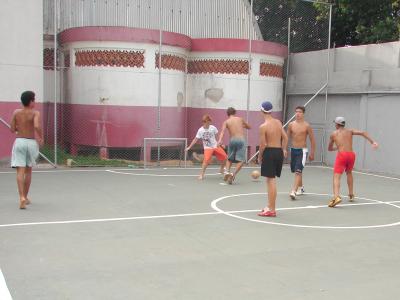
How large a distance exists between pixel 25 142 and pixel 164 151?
812 cm

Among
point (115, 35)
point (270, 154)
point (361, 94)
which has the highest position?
point (115, 35)

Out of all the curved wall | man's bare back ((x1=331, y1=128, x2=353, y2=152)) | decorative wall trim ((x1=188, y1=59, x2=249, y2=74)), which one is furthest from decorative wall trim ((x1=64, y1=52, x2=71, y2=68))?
man's bare back ((x1=331, y1=128, x2=353, y2=152))

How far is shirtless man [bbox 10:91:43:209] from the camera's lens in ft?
27.7

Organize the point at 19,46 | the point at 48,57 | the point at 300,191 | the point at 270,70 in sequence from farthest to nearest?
the point at 270,70, the point at 48,57, the point at 19,46, the point at 300,191

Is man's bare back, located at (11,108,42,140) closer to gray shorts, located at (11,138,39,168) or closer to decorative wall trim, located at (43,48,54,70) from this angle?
gray shorts, located at (11,138,39,168)

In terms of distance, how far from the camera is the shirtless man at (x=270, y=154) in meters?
8.35

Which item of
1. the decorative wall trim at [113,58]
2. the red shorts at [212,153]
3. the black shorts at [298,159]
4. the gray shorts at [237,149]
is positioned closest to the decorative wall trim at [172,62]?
the decorative wall trim at [113,58]

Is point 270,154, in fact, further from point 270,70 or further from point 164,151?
point 270,70

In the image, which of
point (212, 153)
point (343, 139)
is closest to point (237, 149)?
point (212, 153)

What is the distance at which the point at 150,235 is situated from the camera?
700 cm

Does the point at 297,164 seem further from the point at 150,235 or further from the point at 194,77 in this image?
the point at 194,77

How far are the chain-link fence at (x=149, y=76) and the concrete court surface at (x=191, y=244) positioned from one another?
453cm

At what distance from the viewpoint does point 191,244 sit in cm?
659

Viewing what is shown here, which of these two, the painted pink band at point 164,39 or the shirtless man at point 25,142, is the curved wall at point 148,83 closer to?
the painted pink band at point 164,39
